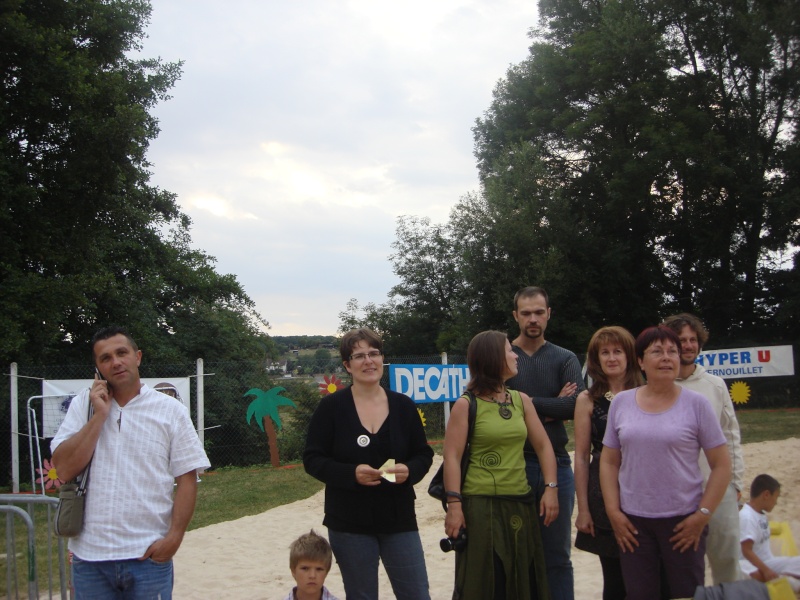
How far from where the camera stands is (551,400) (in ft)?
12.2

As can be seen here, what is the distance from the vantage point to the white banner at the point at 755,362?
52.4 feet

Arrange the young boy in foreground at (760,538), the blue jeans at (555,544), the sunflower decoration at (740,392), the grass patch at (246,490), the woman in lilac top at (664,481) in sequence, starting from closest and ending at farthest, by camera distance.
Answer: the woman in lilac top at (664,481), the blue jeans at (555,544), the young boy in foreground at (760,538), the grass patch at (246,490), the sunflower decoration at (740,392)

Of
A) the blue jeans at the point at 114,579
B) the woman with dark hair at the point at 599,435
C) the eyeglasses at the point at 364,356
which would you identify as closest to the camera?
the blue jeans at the point at 114,579

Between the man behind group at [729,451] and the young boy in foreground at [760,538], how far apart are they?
899mm

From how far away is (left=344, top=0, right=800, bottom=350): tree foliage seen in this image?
22969mm

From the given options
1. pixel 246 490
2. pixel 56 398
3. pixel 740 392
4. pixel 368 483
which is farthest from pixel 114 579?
pixel 740 392

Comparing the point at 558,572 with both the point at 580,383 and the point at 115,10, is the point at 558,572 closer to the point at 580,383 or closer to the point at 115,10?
the point at 580,383

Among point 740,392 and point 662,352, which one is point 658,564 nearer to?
point 662,352

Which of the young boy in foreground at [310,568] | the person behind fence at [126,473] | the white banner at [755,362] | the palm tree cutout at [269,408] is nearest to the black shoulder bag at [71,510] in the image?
the person behind fence at [126,473]

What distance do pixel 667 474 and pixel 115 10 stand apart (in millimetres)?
14551

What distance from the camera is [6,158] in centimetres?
1252

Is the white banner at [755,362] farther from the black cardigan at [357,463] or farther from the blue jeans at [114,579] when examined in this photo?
the blue jeans at [114,579]

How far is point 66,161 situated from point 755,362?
48.5 feet

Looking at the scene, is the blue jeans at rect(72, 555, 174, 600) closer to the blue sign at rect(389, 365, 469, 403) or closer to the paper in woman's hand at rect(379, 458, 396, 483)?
the paper in woman's hand at rect(379, 458, 396, 483)
